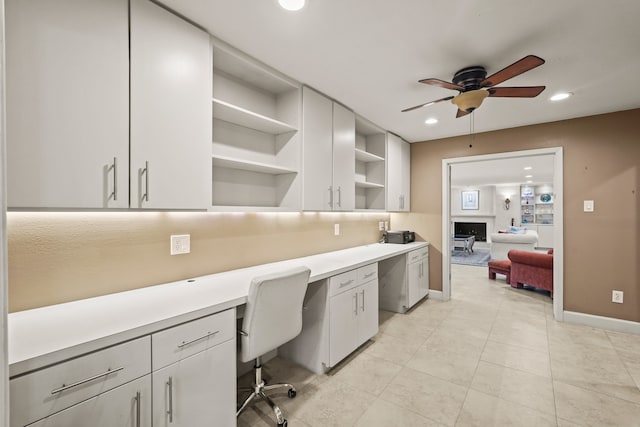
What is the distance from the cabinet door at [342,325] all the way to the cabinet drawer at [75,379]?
1.43 m

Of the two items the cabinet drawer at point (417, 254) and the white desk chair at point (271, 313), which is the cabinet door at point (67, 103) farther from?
the cabinet drawer at point (417, 254)

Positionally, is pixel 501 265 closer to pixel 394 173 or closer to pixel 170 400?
pixel 394 173

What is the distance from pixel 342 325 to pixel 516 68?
7.41 ft

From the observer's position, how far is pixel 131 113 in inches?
57.4

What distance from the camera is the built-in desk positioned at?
0.97m

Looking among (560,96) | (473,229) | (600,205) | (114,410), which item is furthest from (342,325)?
(473,229)

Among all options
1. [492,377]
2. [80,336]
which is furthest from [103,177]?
[492,377]

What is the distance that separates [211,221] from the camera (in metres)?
2.16

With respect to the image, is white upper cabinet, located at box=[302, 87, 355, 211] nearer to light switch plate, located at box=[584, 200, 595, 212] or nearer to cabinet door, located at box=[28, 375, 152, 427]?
cabinet door, located at box=[28, 375, 152, 427]

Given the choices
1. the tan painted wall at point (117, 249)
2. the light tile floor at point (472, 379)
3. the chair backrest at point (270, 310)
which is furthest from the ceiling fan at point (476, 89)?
the light tile floor at point (472, 379)

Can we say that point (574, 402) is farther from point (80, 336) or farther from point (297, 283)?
point (80, 336)

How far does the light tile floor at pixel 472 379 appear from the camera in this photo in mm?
1887

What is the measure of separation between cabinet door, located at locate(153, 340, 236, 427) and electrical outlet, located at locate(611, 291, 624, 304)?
4213 millimetres

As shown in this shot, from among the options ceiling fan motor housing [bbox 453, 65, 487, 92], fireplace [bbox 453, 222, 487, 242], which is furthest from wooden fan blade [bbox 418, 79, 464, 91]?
fireplace [bbox 453, 222, 487, 242]
